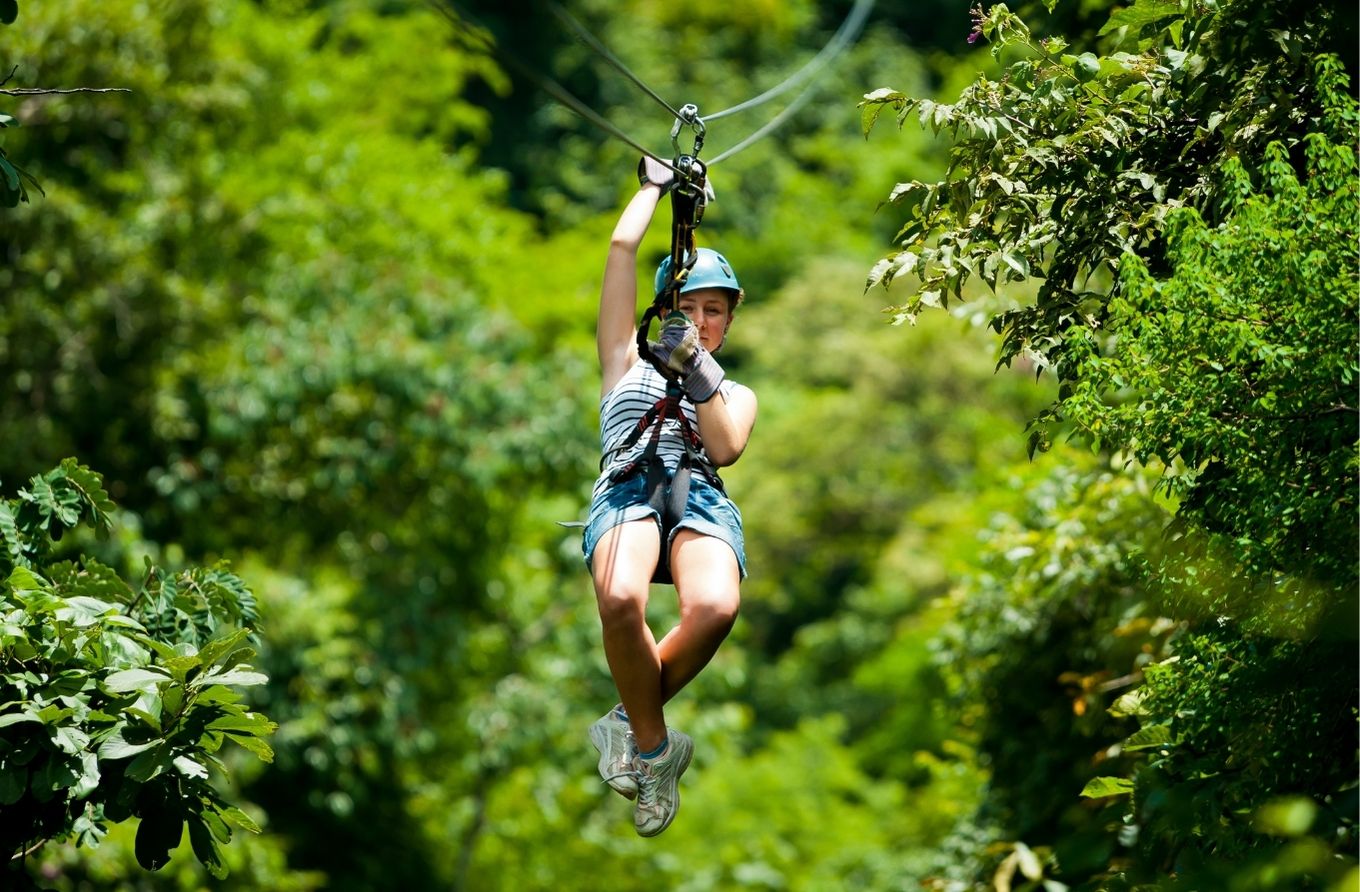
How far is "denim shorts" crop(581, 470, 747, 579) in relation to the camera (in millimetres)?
4094

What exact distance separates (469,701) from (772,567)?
10.3m

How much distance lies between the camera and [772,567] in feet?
76.5

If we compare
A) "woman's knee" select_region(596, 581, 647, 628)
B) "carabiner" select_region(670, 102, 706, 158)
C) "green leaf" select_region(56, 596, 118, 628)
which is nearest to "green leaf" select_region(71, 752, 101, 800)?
"green leaf" select_region(56, 596, 118, 628)

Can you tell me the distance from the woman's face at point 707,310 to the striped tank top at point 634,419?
0.17m

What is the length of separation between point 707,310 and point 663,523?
0.64 meters

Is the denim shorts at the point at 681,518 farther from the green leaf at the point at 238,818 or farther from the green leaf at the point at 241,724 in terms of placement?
the green leaf at the point at 238,818

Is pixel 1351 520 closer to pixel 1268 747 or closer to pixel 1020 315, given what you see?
pixel 1268 747

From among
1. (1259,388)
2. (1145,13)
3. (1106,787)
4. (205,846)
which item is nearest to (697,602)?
(1106,787)

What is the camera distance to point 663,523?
4156 mm

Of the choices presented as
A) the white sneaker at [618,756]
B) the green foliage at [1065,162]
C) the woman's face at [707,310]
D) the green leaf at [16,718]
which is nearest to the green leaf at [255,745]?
the green leaf at [16,718]

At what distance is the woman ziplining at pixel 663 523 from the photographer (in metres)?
4.00

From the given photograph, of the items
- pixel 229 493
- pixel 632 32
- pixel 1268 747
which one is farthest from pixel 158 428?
pixel 632 32

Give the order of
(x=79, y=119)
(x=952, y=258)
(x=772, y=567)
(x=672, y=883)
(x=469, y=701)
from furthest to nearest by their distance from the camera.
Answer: (x=772, y=567) → (x=672, y=883) → (x=469, y=701) → (x=79, y=119) → (x=952, y=258)

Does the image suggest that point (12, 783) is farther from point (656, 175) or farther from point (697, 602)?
point (656, 175)
